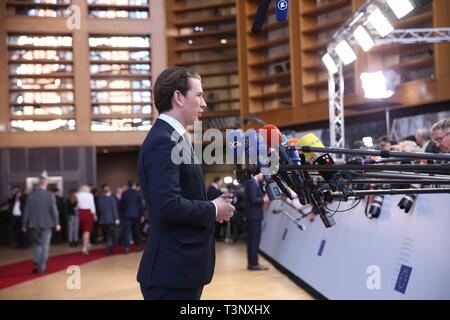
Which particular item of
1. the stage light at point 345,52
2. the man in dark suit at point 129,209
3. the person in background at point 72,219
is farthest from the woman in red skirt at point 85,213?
the stage light at point 345,52

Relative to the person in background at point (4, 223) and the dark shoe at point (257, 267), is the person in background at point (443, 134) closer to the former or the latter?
the dark shoe at point (257, 267)

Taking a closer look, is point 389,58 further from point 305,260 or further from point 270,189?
point 270,189

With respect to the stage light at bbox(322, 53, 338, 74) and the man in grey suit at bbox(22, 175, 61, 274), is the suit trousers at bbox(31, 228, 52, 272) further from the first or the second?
the stage light at bbox(322, 53, 338, 74)

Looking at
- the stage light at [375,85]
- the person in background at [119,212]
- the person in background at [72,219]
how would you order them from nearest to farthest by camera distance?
the stage light at [375,85], the person in background at [119,212], the person in background at [72,219]

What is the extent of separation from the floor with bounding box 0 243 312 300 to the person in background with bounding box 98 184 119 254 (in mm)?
1456

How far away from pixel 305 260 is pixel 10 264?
5.32 meters

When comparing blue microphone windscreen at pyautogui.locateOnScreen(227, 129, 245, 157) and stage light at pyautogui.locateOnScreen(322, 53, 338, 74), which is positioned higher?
stage light at pyautogui.locateOnScreen(322, 53, 338, 74)

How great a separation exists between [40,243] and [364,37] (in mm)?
5045

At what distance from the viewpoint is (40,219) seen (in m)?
7.62

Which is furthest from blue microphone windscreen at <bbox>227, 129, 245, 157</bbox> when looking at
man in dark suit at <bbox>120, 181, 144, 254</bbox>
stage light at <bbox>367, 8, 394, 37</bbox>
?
man in dark suit at <bbox>120, 181, 144, 254</bbox>

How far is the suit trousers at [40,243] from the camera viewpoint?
7.79 metres

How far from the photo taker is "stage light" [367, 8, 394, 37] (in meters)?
6.97

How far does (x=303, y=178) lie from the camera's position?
186 centimetres

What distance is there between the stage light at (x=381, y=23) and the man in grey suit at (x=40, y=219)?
4698 millimetres
